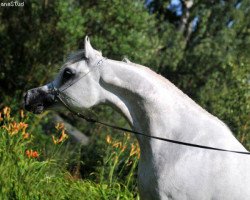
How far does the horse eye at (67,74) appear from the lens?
4.33 metres

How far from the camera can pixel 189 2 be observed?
70.0ft

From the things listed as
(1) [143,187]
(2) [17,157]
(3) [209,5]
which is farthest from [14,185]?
(3) [209,5]

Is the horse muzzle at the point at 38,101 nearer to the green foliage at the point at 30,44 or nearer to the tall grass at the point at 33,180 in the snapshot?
the tall grass at the point at 33,180

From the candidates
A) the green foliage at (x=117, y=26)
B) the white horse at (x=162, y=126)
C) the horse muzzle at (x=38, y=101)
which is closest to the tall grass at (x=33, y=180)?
the horse muzzle at (x=38, y=101)

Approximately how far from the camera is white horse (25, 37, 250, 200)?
380 cm

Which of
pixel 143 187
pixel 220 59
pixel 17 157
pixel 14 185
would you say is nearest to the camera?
pixel 143 187

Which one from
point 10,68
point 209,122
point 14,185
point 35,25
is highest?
point 35,25

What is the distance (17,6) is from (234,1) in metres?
11.2

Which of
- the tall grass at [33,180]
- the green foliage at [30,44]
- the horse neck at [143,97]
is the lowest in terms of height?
the tall grass at [33,180]

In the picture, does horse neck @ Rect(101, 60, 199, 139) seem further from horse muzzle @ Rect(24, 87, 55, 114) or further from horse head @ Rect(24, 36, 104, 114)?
horse muzzle @ Rect(24, 87, 55, 114)

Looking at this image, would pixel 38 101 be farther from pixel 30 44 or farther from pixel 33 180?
pixel 30 44

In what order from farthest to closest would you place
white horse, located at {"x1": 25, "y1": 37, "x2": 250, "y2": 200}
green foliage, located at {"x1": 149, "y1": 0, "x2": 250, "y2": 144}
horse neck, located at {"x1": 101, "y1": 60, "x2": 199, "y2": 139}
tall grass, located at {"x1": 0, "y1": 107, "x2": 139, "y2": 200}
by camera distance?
green foliage, located at {"x1": 149, "y1": 0, "x2": 250, "y2": 144}, tall grass, located at {"x1": 0, "y1": 107, "x2": 139, "y2": 200}, horse neck, located at {"x1": 101, "y1": 60, "x2": 199, "y2": 139}, white horse, located at {"x1": 25, "y1": 37, "x2": 250, "y2": 200}

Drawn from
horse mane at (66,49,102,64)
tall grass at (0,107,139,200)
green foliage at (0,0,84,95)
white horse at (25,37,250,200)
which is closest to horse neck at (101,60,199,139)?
white horse at (25,37,250,200)

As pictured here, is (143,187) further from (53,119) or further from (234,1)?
(234,1)
